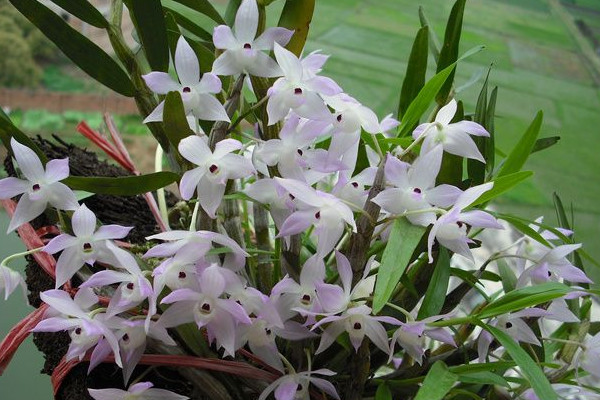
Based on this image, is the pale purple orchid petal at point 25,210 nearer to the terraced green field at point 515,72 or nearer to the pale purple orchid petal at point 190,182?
the pale purple orchid petal at point 190,182

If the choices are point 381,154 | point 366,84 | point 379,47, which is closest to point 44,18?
point 381,154

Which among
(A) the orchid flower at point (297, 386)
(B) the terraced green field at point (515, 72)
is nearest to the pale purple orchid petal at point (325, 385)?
(A) the orchid flower at point (297, 386)

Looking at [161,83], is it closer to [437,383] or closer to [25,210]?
[25,210]

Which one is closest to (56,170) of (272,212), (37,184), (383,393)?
(37,184)

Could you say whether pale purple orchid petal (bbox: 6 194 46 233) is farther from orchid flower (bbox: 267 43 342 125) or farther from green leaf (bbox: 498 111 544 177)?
green leaf (bbox: 498 111 544 177)

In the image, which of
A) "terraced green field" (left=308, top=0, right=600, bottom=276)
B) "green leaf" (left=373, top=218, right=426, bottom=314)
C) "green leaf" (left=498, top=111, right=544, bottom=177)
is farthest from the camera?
"terraced green field" (left=308, top=0, right=600, bottom=276)

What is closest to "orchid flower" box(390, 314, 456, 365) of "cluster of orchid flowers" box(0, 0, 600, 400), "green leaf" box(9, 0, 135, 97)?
"cluster of orchid flowers" box(0, 0, 600, 400)
